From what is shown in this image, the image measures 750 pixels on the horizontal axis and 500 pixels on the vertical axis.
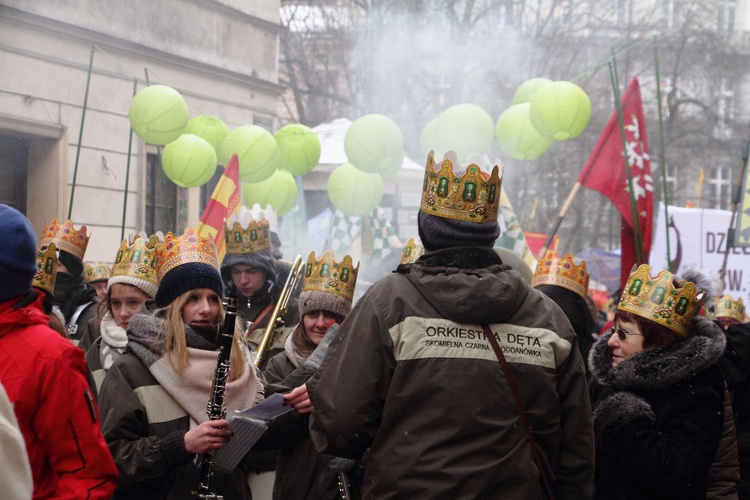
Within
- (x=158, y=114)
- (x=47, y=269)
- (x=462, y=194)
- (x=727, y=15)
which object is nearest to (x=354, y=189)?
(x=158, y=114)

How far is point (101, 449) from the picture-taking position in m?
2.76

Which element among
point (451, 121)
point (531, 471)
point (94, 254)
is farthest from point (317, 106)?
point (531, 471)

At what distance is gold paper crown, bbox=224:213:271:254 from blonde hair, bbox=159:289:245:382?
2.31 m

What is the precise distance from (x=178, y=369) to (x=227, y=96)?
40.2 feet

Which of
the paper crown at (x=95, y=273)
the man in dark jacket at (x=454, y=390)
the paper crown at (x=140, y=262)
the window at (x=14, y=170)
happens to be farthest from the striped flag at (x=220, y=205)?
the man in dark jacket at (x=454, y=390)

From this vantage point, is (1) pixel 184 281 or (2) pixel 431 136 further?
(2) pixel 431 136

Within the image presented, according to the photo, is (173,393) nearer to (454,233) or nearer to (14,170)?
(454,233)

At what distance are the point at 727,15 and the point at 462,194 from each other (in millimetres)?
41322

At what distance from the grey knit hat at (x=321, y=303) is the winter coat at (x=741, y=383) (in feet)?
6.03

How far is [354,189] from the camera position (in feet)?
33.7

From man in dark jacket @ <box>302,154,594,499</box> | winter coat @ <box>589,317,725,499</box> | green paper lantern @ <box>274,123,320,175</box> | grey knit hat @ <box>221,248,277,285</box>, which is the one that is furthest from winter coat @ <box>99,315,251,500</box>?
green paper lantern @ <box>274,123,320,175</box>

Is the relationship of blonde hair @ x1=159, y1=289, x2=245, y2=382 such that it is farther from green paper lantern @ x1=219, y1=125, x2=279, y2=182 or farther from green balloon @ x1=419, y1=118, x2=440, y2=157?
green balloon @ x1=419, y1=118, x2=440, y2=157

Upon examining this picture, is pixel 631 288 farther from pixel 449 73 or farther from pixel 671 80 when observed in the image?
pixel 671 80

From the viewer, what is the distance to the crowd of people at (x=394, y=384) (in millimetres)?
2727
